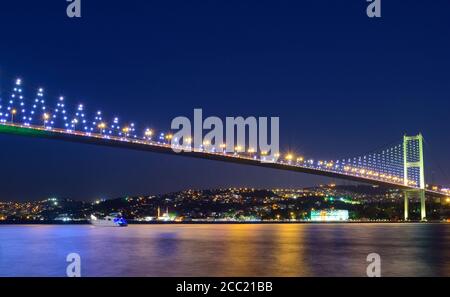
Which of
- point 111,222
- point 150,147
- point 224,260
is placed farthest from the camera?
point 111,222

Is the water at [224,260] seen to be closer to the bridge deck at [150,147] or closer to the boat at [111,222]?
the bridge deck at [150,147]

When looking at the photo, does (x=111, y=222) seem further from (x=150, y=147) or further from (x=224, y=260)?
(x=224, y=260)

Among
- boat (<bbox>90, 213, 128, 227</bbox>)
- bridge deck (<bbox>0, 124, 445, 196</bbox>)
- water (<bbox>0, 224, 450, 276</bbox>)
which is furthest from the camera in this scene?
boat (<bbox>90, 213, 128, 227</bbox>)

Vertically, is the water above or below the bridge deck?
below

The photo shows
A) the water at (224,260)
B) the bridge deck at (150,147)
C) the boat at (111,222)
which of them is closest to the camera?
the water at (224,260)

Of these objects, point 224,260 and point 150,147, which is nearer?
point 224,260

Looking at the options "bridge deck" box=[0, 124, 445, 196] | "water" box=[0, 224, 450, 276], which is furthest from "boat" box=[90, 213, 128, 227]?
"water" box=[0, 224, 450, 276]

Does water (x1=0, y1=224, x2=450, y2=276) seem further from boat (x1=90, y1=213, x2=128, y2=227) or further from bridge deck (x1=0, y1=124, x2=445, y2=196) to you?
boat (x1=90, y1=213, x2=128, y2=227)

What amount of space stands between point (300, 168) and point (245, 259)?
37881 millimetres

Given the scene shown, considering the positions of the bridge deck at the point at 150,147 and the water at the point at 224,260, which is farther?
the bridge deck at the point at 150,147

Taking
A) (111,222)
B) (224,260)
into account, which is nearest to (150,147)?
(111,222)

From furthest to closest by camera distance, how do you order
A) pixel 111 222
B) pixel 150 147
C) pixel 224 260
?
1. pixel 111 222
2. pixel 150 147
3. pixel 224 260

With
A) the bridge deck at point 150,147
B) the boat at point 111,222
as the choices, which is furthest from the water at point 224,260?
the boat at point 111,222
